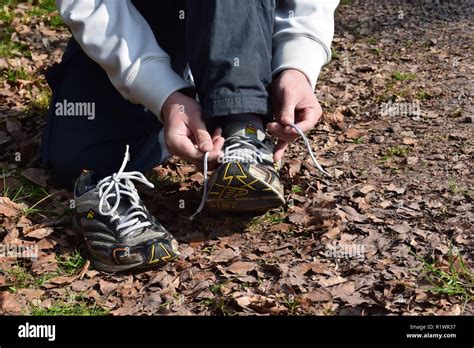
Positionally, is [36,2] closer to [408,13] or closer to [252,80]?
[408,13]

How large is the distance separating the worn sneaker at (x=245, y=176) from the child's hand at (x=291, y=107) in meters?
0.09

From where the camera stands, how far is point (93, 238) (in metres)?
2.76

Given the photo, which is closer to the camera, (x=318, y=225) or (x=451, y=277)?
(x=451, y=277)

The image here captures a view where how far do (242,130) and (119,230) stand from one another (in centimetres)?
63

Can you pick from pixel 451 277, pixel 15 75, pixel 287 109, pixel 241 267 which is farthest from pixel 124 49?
pixel 15 75

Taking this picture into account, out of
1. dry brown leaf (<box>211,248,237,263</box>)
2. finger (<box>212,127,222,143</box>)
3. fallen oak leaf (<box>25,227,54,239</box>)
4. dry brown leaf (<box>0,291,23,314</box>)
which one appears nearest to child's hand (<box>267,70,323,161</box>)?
finger (<box>212,127,222,143</box>)

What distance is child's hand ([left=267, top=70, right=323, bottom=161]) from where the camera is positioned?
2.73 m

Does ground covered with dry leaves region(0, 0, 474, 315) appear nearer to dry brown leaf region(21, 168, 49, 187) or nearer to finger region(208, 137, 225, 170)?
dry brown leaf region(21, 168, 49, 187)

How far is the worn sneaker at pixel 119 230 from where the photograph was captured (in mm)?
2697

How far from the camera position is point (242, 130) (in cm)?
275

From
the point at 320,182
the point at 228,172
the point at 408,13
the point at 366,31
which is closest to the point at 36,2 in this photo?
the point at 366,31

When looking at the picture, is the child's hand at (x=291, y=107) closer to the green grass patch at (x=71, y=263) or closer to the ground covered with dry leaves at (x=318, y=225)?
the ground covered with dry leaves at (x=318, y=225)

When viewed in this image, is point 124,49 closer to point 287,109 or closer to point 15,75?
point 287,109

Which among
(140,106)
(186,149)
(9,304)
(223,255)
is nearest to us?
(9,304)
